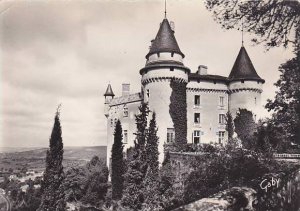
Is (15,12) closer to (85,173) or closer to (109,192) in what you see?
(109,192)

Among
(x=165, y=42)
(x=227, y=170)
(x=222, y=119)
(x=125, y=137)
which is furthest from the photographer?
(x=125, y=137)

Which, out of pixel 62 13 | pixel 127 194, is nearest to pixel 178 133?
pixel 127 194

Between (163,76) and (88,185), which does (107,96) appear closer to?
(88,185)

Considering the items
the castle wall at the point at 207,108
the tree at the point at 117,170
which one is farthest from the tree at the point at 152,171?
the castle wall at the point at 207,108

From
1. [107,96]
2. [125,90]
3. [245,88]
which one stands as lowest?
[245,88]

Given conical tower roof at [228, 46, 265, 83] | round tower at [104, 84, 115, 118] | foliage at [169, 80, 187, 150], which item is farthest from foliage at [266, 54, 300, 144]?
round tower at [104, 84, 115, 118]

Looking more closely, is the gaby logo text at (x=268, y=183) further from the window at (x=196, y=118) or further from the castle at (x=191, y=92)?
the window at (x=196, y=118)

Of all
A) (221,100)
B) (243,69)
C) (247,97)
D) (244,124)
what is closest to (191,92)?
(221,100)
